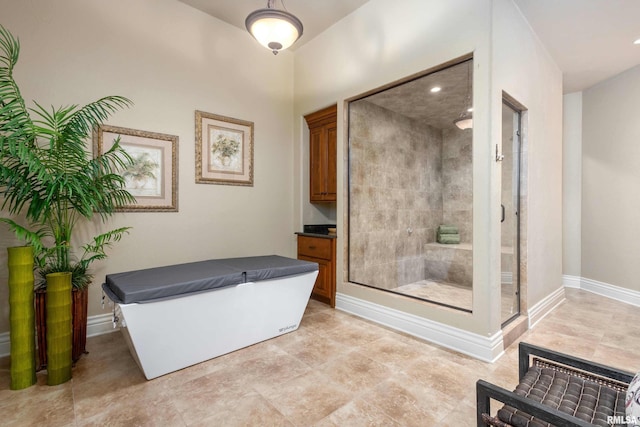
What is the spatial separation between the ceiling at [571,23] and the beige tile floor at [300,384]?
2.99 m

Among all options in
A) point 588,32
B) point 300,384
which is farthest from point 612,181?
point 300,384

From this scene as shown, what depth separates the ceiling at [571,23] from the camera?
2664 millimetres

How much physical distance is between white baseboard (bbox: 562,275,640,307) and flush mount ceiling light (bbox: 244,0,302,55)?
505cm

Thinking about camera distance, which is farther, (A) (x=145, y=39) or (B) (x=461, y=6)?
(A) (x=145, y=39)

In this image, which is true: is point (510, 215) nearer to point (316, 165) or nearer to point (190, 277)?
point (316, 165)

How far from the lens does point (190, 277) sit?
A: 2.16 meters

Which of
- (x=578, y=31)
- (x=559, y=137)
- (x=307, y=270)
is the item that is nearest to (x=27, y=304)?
(x=307, y=270)

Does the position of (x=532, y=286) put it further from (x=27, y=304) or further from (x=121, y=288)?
(x=27, y=304)

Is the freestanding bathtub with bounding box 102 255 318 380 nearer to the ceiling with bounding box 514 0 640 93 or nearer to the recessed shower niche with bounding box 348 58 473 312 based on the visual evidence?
the recessed shower niche with bounding box 348 58 473 312

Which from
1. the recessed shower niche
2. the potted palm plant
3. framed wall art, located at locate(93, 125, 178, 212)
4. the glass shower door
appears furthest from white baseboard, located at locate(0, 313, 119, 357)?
the glass shower door

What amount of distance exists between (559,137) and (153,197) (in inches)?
192

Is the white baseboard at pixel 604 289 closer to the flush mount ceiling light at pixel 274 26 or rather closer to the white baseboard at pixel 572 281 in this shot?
the white baseboard at pixel 572 281

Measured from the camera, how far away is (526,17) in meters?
2.79

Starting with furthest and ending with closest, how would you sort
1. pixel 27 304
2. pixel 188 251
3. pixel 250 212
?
pixel 250 212, pixel 188 251, pixel 27 304
